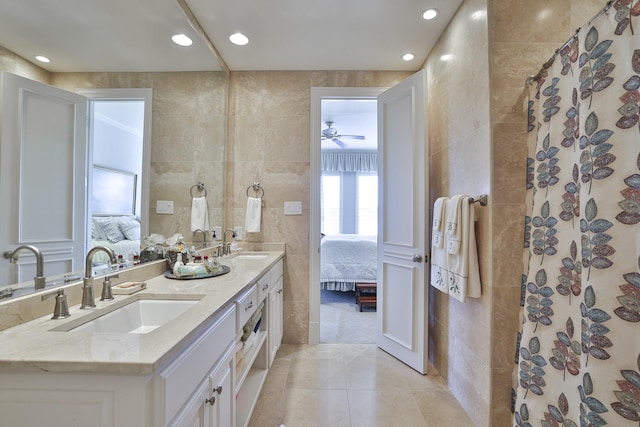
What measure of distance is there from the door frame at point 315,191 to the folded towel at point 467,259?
125 centimetres

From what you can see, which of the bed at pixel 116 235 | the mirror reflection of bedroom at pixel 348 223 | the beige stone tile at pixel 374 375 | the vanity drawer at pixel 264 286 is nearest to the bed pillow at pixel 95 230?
the bed at pixel 116 235

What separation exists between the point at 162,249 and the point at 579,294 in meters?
2.04

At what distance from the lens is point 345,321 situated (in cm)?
310

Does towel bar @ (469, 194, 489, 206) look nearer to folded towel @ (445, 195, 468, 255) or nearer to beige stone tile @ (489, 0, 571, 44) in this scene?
folded towel @ (445, 195, 468, 255)

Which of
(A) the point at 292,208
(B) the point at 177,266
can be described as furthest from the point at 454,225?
(B) the point at 177,266

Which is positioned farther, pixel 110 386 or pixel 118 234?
pixel 118 234

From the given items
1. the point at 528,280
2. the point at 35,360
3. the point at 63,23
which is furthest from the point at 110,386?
the point at 528,280

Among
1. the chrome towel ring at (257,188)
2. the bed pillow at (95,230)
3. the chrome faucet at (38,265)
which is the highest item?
the chrome towel ring at (257,188)

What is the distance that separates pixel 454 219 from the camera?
64.2 inches

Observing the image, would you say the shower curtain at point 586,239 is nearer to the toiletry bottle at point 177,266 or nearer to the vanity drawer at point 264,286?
the vanity drawer at point 264,286

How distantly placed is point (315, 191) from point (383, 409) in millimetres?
1711

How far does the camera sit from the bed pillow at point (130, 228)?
132 centimetres

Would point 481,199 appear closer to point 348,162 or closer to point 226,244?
point 226,244

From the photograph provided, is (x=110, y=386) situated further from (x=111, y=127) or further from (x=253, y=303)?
(x=111, y=127)
